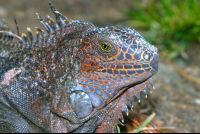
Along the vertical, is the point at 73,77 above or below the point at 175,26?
below

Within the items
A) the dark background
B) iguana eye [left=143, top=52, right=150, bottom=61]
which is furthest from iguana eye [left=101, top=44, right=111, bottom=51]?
the dark background

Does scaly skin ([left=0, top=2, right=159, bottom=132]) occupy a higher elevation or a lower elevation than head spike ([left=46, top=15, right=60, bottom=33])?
lower

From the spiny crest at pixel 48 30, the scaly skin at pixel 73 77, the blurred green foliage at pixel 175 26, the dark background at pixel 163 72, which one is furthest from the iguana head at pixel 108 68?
the blurred green foliage at pixel 175 26

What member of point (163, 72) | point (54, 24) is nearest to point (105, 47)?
point (54, 24)

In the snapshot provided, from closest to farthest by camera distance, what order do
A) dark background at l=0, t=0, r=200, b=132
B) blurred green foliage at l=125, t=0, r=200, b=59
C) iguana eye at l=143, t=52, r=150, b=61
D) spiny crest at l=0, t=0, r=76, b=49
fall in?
1. iguana eye at l=143, t=52, r=150, b=61
2. spiny crest at l=0, t=0, r=76, b=49
3. dark background at l=0, t=0, r=200, b=132
4. blurred green foliage at l=125, t=0, r=200, b=59

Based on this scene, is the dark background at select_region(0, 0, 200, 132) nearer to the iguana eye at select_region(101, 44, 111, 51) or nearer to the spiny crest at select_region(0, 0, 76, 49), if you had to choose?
the iguana eye at select_region(101, 44, 111, 51)

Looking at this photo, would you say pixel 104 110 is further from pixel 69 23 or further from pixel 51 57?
pixel 69 23

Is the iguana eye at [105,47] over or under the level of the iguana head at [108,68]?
over

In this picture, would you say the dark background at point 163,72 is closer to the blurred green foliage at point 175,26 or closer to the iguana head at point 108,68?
the blurred green foliage at point 175,26

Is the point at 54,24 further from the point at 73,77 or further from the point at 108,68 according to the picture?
the point at 108,68

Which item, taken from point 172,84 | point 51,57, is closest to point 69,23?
point 51,57
